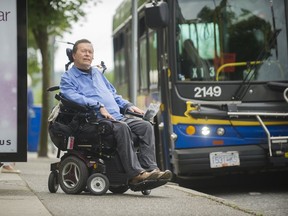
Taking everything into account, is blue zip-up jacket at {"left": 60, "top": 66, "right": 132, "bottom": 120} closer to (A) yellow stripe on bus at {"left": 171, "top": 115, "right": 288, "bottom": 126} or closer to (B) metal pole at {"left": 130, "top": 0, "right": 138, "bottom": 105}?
(A) yellow stripe on bus at {"left": 171, "top": 115, "right": 288, "bottom": 126}

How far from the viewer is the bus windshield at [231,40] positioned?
12.9 m

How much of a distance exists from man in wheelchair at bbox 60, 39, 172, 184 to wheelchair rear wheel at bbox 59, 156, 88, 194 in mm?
444

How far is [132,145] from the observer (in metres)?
9.92

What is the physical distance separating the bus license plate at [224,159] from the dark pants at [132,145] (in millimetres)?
2561

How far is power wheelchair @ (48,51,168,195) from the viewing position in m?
9.95

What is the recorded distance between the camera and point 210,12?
13.0m

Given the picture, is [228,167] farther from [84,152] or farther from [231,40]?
[84,152]

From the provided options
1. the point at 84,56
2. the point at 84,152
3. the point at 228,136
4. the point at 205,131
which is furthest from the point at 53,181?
the point at 228,136

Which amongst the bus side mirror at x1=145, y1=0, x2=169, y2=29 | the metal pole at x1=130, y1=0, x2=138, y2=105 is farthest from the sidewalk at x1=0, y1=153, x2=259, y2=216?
the metal pole at x1=130, y1=0, x2=138, y2=105

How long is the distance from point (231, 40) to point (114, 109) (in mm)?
3227

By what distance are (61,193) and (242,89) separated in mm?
3565

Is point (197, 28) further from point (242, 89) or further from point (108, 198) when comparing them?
point (108, 198)

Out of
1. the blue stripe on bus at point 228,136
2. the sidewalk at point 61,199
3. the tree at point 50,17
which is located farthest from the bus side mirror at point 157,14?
the tree at point 50,17

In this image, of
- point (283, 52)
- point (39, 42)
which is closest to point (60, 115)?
point (283, 52)
